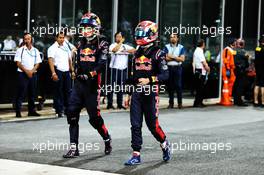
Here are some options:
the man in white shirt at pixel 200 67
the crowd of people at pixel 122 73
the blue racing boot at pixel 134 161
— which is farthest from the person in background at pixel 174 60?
the blue racing boot at pixel 134 161

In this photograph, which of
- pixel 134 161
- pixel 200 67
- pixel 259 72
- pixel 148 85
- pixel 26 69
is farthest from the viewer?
pixel 259 72

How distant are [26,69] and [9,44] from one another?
1.80 metres

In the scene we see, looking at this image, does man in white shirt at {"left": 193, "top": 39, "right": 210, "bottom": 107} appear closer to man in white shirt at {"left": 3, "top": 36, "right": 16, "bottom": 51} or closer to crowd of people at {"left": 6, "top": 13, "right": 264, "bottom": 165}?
crowd of people at {"left": 6, "top": 13, "right": 264, "bottom": 165}

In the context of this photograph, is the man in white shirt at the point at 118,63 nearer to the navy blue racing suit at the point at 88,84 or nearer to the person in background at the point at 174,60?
the person in background at the point at 174,60

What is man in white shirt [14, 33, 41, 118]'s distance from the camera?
48.3ft

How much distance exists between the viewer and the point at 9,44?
53.5 ft

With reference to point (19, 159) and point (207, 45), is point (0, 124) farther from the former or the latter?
point (207, 45)

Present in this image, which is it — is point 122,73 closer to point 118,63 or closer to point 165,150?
point 118,63

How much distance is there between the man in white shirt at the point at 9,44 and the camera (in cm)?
1625

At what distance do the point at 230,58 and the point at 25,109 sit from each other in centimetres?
659

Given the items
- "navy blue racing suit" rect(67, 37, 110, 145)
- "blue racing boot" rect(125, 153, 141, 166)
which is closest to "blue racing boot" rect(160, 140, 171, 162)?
"blue racing boot" rect(125, 153, 141, 166)

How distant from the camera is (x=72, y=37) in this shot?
60.2ft

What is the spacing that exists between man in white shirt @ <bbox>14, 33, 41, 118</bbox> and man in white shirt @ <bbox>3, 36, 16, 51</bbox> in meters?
1.57

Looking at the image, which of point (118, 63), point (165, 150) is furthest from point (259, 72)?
point (165, 150)
